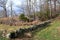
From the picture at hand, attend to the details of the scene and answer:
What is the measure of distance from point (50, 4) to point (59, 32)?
1402 cm

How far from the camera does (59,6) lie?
31.8 m

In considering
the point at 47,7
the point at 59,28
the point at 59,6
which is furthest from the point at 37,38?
the point at 59,6

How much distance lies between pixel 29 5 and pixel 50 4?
22.8ft

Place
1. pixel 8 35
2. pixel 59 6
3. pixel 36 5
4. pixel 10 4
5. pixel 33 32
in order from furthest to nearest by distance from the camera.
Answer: pixel 10 4, pixel 36 5, pixel 59 6, pixel 33 32, pixel 8 35

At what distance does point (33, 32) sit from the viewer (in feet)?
52.2

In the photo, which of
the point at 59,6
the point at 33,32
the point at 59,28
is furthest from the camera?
the point at 59,6

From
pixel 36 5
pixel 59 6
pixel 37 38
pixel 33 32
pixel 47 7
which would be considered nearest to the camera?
pixel 37 38

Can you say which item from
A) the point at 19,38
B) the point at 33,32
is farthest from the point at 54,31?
the point at 19,38

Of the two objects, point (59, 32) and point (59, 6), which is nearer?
point (59, 32)

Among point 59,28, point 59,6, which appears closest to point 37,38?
point 59,28

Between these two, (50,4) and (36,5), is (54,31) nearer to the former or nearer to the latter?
(50,4)

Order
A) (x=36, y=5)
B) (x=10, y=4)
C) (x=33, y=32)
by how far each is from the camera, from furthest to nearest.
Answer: (x=10, y=4) → (x=36, y=5) → (x=33, y=32)

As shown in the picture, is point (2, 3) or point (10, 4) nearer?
point (2, 3)

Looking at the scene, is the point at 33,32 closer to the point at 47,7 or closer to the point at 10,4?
the point at 47,7
